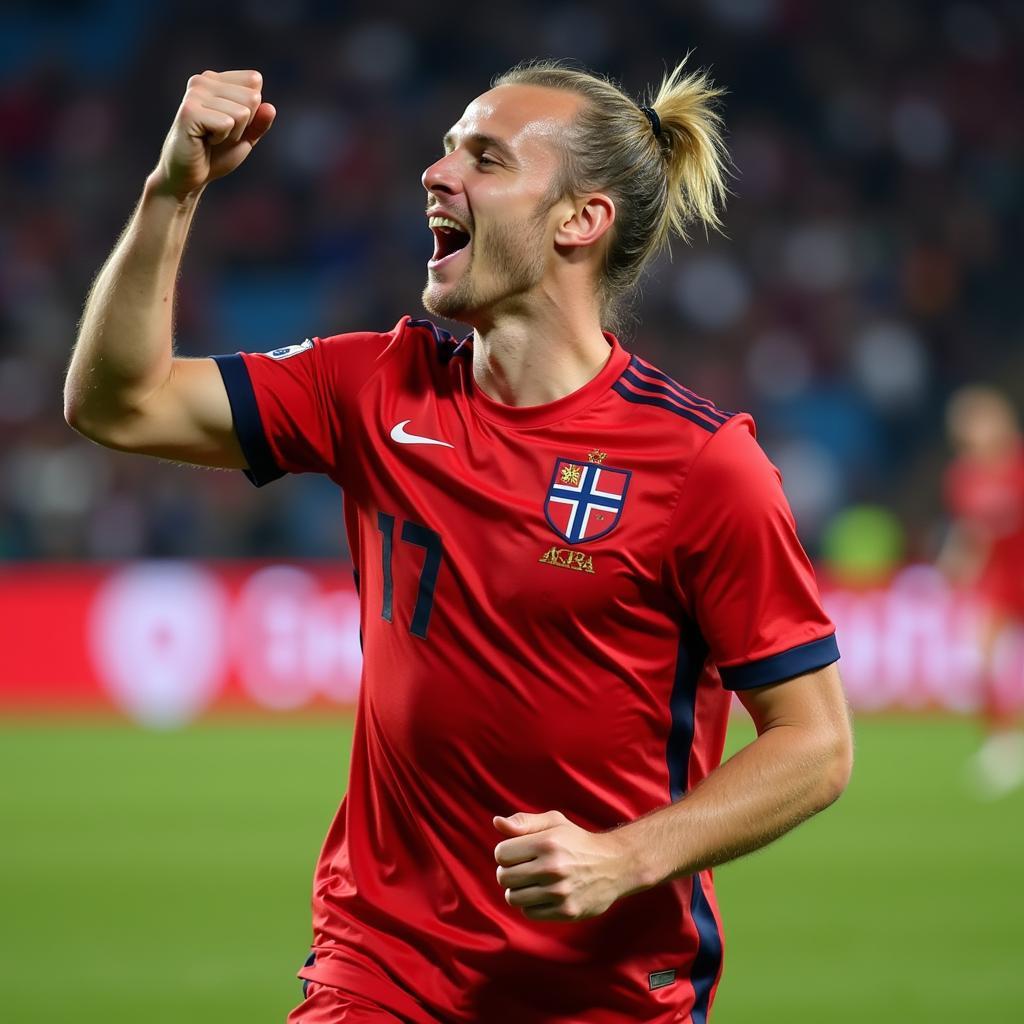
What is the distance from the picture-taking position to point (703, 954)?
3.13 m

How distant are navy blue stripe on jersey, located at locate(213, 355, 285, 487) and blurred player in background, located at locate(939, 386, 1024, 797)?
32.6 feet

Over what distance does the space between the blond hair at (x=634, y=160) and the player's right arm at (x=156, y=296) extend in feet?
2.17

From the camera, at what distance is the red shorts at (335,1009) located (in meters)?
2.97

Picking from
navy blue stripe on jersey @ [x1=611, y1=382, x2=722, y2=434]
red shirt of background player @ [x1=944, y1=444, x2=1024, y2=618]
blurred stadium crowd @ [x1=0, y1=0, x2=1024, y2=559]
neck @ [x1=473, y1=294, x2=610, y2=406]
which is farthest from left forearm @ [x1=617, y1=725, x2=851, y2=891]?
blurred stadium crowd @ [x1=0, y1=0, x2=1024, y2=559]

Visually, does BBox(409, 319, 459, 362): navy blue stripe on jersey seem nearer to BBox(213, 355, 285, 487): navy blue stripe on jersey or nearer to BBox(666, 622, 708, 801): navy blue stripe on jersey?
BBox(213, 355, 285, 487): navy blue stripe on jersey

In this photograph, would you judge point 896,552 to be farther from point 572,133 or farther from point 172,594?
point 572,133

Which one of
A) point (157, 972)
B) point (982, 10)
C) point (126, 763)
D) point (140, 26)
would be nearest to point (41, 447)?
point (126, 763)

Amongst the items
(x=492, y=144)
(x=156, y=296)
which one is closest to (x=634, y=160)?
(x=492, y=144)

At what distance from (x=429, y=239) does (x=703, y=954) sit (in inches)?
586

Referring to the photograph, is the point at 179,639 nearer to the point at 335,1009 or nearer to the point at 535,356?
the point at 535,356

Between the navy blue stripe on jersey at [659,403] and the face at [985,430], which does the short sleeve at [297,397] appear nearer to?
the navy blue stripe on jersey at [659,403]

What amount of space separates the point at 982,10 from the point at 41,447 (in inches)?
463

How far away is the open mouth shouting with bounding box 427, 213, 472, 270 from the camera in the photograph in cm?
327

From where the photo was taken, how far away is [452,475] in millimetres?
3176
